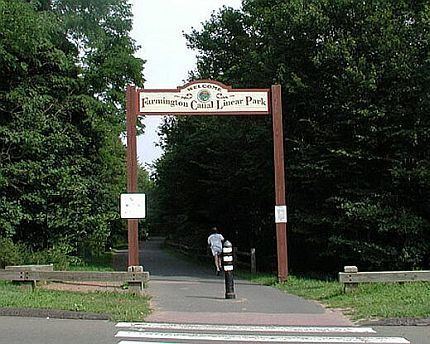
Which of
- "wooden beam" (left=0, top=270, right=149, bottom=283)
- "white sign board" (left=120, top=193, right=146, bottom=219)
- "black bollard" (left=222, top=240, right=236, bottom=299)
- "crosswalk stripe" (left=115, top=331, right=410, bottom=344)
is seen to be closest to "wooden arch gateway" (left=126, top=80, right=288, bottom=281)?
"white sign board" (left=120, top=193, right=146, bottom=219)

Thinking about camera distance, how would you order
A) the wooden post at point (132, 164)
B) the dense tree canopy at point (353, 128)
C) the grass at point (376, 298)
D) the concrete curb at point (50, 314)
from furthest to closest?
the dense tree canopy at point (353, 128) < the wooden post at point (132, 164) < the grass at point (376, 298) < the concrete curb at point (50, 314)

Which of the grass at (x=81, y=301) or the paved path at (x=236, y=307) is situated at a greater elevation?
the grass at (x=81, y=301)

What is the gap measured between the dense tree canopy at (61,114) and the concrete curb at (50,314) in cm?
1392

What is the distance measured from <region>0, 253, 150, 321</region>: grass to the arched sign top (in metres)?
6.03

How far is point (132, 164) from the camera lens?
18266mm

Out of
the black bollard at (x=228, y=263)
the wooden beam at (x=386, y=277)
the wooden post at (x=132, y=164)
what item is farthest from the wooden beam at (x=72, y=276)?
the wooden beam at (x=386, y=277)

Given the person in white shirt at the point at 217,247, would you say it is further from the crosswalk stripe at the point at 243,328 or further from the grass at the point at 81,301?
the crosswalk stripe at the point at 243,328

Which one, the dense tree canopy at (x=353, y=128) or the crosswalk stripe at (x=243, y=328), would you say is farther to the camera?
the dense tree canopy at (x=353, y=128)

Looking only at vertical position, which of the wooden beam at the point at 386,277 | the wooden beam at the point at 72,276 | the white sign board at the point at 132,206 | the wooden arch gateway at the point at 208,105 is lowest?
the wooden beam at the point at 386,277

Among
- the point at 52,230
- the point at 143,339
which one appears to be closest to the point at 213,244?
the point at 52,230

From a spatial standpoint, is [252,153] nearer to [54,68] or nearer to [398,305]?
[54,68]

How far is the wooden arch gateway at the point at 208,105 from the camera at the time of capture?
61.1 ft

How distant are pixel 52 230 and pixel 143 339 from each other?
59.2ft

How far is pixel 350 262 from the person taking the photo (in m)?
23.1
